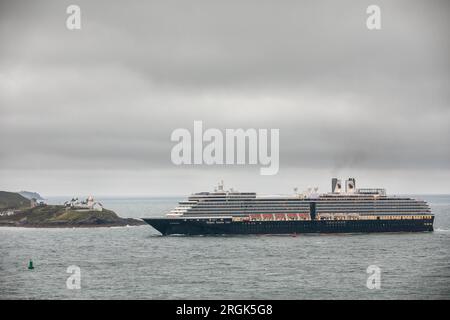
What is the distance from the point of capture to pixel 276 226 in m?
→ 136

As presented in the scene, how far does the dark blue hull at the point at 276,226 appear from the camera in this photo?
5217 inches

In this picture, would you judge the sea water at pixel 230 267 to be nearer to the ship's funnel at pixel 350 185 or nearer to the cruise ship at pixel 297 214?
the cruise ship at pixel 297 214

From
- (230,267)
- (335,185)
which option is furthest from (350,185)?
(230,267)

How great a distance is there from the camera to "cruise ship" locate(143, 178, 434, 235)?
13450 centimetres

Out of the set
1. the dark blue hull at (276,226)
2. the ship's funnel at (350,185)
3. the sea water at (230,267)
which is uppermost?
the ship's funnel at (350,185)

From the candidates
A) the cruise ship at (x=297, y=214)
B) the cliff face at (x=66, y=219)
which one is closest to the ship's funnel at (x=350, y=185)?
the cruise ship at (x=297, y=214)

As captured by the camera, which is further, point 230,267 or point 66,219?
point 66,219

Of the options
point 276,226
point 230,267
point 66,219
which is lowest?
point 230,267

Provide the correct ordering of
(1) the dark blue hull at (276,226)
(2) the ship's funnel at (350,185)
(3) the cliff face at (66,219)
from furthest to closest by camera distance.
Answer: (3) the cliff face at (66,219), (2) the ship's funnel at (350,185), (1) the dark blue hull at (276,226)

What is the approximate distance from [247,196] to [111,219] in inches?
2264

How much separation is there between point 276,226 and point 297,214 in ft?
22.6

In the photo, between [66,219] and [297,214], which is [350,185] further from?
[66,219]
